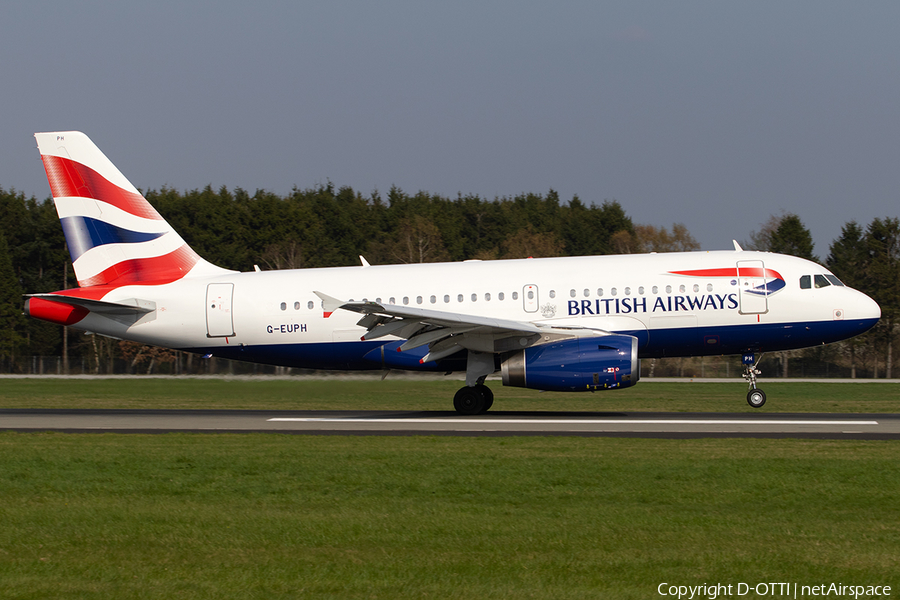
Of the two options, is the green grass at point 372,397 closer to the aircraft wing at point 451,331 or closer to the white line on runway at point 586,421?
the white line on runway at point 586,421

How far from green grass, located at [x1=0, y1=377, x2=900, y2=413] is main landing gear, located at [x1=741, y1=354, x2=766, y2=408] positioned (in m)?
1.37

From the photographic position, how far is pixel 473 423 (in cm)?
2120

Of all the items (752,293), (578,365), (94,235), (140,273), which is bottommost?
(578,365)

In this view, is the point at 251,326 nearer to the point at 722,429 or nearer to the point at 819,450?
the point at 722,429

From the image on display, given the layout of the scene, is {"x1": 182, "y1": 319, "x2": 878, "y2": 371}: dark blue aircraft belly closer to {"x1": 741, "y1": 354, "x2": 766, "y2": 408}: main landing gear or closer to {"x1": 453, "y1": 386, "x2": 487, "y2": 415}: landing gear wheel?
{"x1": 741, "y1": 354, "x2": 766, "y2": 408}: main landing gear

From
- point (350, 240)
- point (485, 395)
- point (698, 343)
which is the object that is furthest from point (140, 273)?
point (350, 240)

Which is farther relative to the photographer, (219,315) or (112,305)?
(219,315)

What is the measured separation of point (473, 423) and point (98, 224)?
1221 cm

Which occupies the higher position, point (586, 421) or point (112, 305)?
point (112, 305)

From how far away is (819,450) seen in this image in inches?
603

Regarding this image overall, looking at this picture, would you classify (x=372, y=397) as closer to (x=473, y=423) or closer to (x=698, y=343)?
(x=473, y=423)

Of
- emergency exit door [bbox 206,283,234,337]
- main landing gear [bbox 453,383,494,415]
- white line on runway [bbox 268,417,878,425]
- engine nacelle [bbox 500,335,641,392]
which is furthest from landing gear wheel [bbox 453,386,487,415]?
emergency exit door [bbox 206,283,234,337]

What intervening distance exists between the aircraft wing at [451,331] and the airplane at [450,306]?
5 cm

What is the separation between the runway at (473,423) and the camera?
61.1 ft
